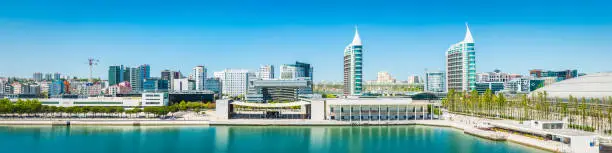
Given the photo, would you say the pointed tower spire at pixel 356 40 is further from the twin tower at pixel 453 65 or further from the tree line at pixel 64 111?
the tree line at pixel 64 111

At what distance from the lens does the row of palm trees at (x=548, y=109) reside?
36.5 meters

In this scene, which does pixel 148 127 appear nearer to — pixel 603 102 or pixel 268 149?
pixel 268 149

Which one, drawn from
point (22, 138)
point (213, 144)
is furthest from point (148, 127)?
point (213, 144)

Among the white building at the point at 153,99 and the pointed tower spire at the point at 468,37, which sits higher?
the pointed tower spire at the point at 468,37

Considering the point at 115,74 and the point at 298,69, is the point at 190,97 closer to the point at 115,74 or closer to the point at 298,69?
the point at 298,69

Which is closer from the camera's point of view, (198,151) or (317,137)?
(198,151)

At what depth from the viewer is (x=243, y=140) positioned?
3850cm

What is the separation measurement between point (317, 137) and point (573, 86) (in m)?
32.0

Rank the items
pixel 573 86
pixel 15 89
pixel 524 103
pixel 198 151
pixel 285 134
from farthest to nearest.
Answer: pixel 15 89
pixel 573 86
pixel 524 103
pixel 285 134
pixel 198 151

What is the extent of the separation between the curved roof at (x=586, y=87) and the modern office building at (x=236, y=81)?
3849 inches

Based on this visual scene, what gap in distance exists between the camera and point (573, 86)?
51844 mm

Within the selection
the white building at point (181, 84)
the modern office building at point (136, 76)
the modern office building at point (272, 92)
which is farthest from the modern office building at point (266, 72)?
the modern office building at point (272, 92)

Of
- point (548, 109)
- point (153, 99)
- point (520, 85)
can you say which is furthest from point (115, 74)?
point (548, 109)

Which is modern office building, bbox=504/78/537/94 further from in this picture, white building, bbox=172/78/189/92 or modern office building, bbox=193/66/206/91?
white building, bbox=172/78/189/92
